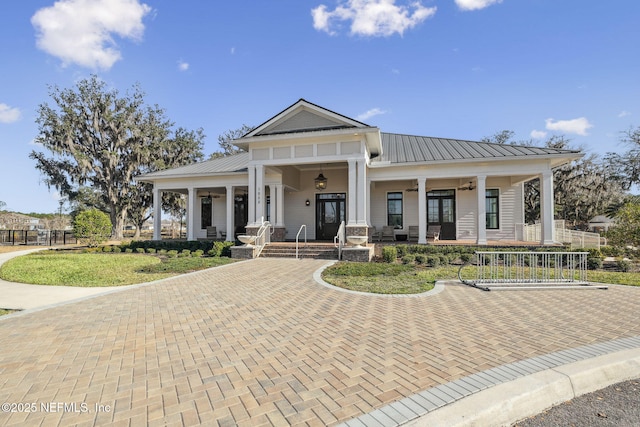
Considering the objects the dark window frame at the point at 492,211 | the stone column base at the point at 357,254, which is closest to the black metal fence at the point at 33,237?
the stone column base at the point at 357,254

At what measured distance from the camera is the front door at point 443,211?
661 inches

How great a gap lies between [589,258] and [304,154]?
11079 millimetres

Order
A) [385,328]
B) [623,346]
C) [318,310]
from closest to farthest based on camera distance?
[623,346] < [385,328] < [318,310]

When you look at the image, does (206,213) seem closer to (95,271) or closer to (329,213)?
(329,213)

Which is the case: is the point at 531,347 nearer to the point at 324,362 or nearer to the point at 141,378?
the point at 324,362

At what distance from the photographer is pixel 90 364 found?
138 inches

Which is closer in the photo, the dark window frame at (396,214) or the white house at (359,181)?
the white house at (359,181)

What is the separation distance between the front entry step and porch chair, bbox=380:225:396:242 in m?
4.06

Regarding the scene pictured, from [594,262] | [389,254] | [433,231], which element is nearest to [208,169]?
[389,254]

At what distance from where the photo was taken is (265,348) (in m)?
3.91

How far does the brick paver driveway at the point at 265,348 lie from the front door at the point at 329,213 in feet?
34.8

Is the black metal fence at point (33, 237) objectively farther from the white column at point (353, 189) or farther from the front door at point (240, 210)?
the white column at point (353, 189)

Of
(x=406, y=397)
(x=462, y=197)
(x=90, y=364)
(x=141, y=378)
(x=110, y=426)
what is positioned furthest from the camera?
(x=462, y=197)

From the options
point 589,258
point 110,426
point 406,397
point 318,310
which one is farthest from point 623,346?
point 589,258
